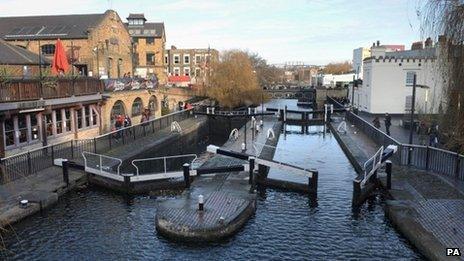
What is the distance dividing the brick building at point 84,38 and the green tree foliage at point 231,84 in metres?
15.1

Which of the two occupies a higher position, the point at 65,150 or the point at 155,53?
the point at 155,53

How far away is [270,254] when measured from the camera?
1218 cm

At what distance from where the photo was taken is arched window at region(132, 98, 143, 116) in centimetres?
3769

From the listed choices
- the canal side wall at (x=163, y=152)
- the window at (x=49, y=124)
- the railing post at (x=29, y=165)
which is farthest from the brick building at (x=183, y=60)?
the railing post at (x=29, y=165)

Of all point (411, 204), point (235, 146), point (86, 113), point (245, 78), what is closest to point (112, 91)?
point (86, 113)

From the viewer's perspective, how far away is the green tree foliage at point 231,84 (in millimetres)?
58719

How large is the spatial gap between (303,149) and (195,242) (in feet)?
56.2

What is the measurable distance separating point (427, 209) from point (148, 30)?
6052 cm

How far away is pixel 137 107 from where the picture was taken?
38562 millimetres

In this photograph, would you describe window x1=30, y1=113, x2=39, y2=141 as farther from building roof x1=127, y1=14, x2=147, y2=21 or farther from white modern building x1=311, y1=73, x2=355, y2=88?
white modern building x1=311, y1=73, x2=355, y2=88

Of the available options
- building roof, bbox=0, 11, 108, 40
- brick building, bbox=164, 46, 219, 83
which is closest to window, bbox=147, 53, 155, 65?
building roof, bbox=0, 11, 108, 40

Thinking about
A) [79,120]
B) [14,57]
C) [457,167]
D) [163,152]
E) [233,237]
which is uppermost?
[14,57]

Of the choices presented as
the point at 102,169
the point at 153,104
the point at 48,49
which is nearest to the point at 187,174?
the point at 102,169

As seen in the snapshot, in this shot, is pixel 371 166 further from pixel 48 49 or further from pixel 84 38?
pixel 48 49
